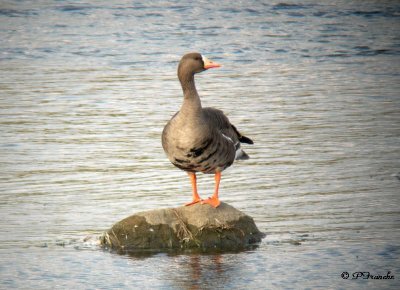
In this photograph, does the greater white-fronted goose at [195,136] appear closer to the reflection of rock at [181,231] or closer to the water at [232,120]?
the reflection of rock at [181,231]

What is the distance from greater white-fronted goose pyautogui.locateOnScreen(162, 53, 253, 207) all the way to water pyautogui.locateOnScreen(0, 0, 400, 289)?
1000 millimetres

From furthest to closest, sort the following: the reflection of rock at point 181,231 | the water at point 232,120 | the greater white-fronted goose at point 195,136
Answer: the reflection of rock at point 181,231, the greater white-fronted goose at point 195,136, the water at point 232,120

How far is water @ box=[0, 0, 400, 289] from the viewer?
9359 millimetres

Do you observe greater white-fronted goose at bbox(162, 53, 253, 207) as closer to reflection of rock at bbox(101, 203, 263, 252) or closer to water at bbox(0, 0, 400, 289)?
reflection of rock at bbox(101, 203, 263, 252)

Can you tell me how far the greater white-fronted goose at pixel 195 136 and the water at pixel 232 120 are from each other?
3.28 ft

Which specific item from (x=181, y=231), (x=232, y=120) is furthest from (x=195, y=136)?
(x=232, y=120)

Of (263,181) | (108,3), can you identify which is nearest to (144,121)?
(263,181)

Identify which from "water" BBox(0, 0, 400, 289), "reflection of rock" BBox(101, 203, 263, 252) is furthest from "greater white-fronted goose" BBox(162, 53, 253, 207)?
"water" BBox(0, 0, 400, 289)

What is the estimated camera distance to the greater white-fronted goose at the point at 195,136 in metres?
9.58

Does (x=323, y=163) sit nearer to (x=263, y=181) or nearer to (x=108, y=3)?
(x=263, y=181)

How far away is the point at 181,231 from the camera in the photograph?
389 inches

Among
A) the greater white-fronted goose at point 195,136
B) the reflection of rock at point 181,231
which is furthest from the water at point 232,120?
the greater white-fronted goose at point 195,136

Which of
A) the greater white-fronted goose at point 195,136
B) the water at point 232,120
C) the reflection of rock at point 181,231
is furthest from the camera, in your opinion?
the reflection of rock at point 181,231

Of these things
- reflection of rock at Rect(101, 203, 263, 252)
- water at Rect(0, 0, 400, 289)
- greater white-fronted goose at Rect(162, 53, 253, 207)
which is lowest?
water at Rect(0, 0, 400, 289)
